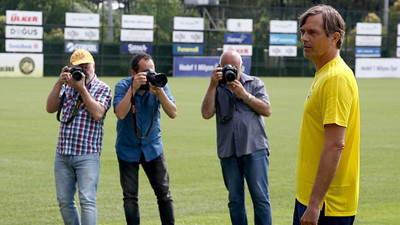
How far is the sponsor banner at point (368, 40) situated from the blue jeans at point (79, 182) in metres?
50.7

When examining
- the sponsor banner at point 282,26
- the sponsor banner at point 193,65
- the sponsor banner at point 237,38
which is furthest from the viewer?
the sponsor banner at point 282,26

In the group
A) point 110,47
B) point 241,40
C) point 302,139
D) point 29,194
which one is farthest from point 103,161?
point 241,40

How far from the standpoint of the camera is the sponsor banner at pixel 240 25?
175 ft

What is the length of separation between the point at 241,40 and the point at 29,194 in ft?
144

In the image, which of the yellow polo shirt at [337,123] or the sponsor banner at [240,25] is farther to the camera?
the sponsor banner at [240,25]

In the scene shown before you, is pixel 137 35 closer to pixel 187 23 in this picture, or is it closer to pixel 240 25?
pixel 187 23

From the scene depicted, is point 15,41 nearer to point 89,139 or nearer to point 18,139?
point 18,139

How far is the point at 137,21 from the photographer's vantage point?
1987 inches

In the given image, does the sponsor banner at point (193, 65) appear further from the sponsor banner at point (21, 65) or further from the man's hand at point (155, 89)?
the man's hand at point (155, 89)

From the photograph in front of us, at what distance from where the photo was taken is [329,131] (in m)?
4.31

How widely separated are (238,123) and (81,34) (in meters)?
41.7

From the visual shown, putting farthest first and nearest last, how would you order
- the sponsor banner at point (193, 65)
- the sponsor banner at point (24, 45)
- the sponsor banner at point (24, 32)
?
the sponsor banner at point (193, 65) → the sponsor banner at point (24, 32) → the sponsor banner at point (24, 45)

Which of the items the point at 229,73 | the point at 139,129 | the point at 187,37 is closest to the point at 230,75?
the point at 229,73

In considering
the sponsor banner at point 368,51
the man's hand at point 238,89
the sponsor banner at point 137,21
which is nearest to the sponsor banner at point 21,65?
the sponsor banner at point 137,21
